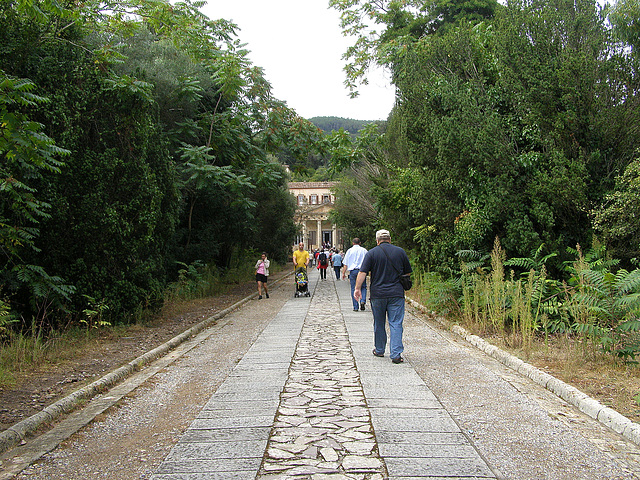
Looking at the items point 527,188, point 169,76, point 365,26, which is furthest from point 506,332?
point 365,26

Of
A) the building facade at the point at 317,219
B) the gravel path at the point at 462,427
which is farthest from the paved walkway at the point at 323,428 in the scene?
the building facade at the point at 317,219

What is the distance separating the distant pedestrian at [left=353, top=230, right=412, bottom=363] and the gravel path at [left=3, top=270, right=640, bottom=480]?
47 centimetres

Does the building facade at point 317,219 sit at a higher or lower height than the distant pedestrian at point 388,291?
higher

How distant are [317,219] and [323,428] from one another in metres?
75.8

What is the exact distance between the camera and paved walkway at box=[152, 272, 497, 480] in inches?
157

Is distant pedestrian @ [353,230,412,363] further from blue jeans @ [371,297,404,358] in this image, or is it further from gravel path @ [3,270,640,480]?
gravel path @ [3,270,640,480]

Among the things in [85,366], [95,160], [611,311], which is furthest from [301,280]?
[611,311]

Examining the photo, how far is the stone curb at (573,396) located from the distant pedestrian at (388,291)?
1658 mm

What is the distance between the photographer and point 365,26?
25266 mm

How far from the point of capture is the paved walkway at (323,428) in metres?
3.98

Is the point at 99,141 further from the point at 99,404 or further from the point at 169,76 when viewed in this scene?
the point at 99,404

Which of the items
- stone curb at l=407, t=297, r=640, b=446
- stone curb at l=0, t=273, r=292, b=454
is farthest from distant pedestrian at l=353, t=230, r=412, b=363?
stone curb at l=0, t=273, r=292, b=454

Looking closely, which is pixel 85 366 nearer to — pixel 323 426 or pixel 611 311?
pixel 323 426

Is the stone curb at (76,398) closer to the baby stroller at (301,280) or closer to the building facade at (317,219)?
the baby stroller at (301,280)
